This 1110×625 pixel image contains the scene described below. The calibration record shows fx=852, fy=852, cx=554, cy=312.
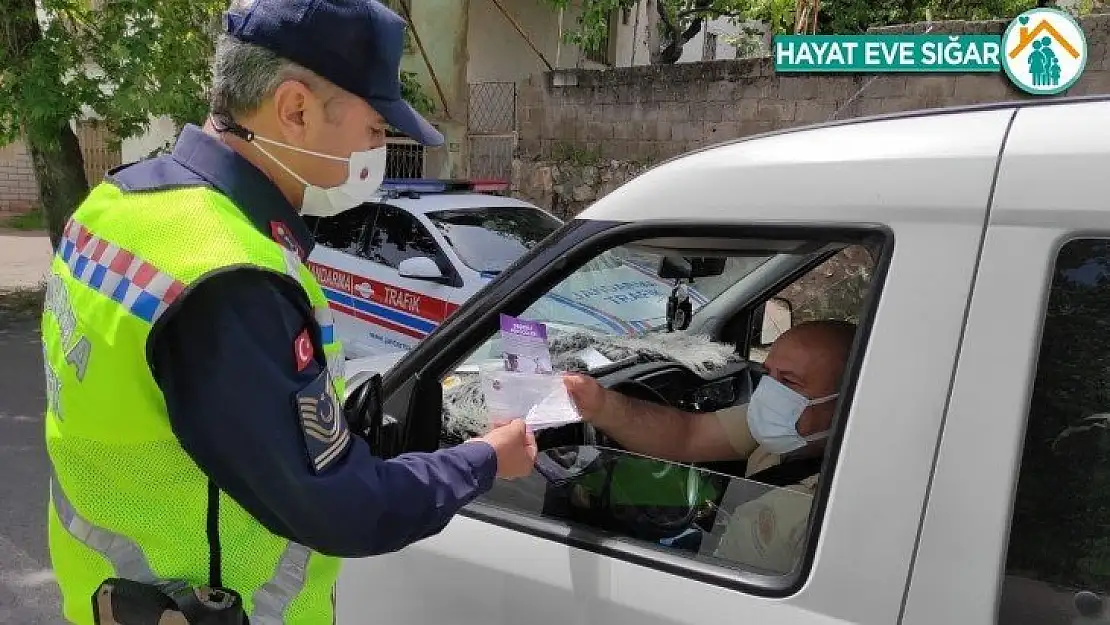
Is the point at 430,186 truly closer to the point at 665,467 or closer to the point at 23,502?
the point at 23,502

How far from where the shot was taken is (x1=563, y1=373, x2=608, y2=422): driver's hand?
188 cm

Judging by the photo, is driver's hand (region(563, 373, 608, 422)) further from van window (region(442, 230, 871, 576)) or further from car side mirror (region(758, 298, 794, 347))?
car side mirror (region(758, 298, 794, 347))

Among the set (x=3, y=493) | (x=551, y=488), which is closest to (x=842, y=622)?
(x=551, y=488)

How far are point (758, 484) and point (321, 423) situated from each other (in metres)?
0.82

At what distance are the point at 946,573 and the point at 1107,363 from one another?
0.34 m

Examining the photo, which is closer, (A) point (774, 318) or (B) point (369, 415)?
(B) point (369, 415)

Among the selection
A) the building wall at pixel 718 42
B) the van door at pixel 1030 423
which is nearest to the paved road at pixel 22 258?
the van door at pixel 1030 423

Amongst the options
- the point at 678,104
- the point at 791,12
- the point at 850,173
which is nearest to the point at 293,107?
the point at 850,173

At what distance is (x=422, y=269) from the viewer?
5.66 m

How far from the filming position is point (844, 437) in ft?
3.91

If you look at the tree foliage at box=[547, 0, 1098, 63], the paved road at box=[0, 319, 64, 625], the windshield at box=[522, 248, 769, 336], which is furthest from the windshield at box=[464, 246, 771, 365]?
the tree foliage at box=[547, 0, 1098, 63]

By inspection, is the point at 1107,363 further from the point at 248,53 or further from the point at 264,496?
the point at 248,53

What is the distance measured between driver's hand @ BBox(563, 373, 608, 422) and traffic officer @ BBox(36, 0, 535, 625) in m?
0.55

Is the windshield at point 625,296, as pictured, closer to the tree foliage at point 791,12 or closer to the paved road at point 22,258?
the tree foliage at point 791,12
